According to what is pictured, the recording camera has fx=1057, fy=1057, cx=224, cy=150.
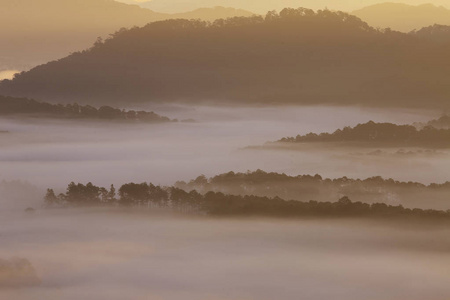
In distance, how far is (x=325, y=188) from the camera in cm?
9162

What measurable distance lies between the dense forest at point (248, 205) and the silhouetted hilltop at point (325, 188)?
4.63ft

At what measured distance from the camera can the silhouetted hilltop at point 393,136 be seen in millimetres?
147250

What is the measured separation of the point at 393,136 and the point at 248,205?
80.1 metres

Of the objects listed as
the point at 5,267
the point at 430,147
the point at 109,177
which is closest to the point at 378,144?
A: the point at 430,147

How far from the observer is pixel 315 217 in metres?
73.9

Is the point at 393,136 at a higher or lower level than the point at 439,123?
lower

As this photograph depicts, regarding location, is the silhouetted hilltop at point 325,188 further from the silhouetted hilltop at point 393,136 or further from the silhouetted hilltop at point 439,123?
the silhouetted hilltop at point 439,123

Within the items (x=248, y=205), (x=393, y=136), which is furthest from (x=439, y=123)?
(x=248, y=205)

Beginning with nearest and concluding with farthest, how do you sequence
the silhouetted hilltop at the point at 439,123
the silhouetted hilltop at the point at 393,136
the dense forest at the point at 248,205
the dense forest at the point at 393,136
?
1. the dense forest at the point at 248,205
2. the dense forest at the point at 393,136
3. the silhouetted hilltop at the point at 393,136
4. the silhouetted hilltop at the point at 439,123

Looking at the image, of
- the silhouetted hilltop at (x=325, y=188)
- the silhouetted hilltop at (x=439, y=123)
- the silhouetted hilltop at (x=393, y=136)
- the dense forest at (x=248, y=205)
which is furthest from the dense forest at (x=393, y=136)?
the dense forest at (x=248, y=205)

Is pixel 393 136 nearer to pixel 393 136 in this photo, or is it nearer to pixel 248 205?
pixel 393 136

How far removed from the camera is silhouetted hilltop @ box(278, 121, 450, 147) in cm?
14725

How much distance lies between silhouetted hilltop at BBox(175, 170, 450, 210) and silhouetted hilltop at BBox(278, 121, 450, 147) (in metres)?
43.4

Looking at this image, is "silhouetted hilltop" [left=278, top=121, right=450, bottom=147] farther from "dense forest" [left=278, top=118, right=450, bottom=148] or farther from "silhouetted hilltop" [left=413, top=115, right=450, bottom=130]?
"silhouetted hilltop" [left=413, top=115, right=450, bottom=130]
